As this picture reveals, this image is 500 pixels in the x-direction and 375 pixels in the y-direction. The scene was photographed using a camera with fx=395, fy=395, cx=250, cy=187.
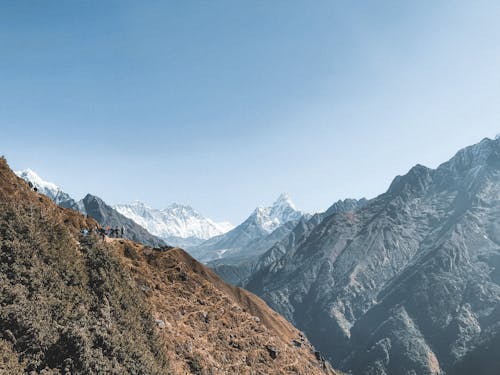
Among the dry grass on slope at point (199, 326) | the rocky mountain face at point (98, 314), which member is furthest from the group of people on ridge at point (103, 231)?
the dry grass on slope at point (199, 326)

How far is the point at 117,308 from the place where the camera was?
161 ft

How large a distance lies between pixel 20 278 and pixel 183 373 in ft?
81.0

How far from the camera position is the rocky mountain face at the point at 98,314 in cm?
3684

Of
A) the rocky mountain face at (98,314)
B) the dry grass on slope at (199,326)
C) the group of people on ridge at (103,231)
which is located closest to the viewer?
the rocky mountain face at (98,314)

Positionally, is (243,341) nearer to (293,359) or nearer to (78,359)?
(293,359)

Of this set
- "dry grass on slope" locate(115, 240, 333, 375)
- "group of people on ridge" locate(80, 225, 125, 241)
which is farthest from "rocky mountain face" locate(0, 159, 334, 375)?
"group of people on ridge" locate(80, 225, 125, 241)

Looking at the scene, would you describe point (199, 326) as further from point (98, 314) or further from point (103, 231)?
point (103, 231)

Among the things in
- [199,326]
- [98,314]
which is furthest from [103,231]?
[98,314]

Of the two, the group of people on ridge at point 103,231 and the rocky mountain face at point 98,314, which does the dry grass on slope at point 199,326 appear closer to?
the rocky mountain face at point 98,314

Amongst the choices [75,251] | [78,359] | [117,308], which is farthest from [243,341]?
[78,359]

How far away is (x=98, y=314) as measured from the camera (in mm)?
45688

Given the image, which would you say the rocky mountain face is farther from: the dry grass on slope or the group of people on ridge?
the group of people on ridge

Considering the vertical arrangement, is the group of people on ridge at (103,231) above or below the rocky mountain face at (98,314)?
above

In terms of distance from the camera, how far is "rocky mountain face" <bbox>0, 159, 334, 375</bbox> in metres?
36.8
